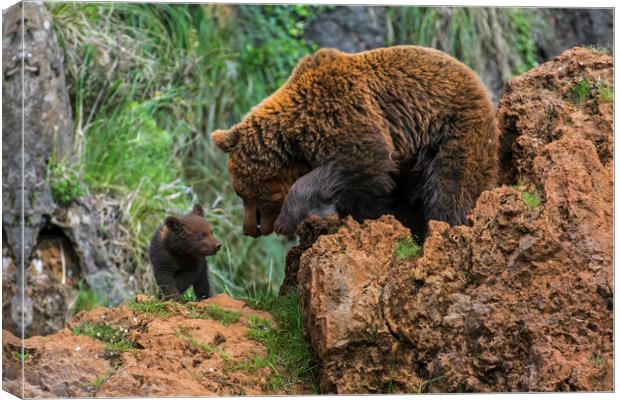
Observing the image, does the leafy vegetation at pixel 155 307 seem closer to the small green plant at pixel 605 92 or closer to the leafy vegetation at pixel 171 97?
the leafy vegetation at pixel 171 97

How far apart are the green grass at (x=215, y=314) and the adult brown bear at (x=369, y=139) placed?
634mm

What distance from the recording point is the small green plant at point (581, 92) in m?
6.83

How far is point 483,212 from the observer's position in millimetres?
6035

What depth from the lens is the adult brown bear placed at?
261 inches

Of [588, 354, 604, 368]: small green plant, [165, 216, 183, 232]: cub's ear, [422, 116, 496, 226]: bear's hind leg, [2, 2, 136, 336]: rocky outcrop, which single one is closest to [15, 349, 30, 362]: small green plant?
[2, 2, 136, 336]: rocky outcrop

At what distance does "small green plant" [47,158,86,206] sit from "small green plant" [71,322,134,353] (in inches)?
118

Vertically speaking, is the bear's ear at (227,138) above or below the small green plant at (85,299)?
above

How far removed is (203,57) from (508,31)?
155 inches

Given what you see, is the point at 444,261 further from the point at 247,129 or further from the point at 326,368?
the point at 247,129

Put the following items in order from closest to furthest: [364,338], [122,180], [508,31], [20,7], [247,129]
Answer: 1. [364,338]
2. [20,7]
3. [247,129]
4. [122,180]
5. [508,31]

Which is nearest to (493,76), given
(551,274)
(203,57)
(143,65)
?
(203,57)

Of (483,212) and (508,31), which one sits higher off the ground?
(508,31)

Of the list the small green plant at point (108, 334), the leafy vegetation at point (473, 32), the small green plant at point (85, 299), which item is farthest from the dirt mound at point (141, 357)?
the leafy vegetation at point (473, 32)

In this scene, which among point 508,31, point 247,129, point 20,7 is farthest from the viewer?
point 508,31
